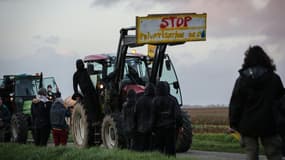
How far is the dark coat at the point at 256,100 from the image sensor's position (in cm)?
1088

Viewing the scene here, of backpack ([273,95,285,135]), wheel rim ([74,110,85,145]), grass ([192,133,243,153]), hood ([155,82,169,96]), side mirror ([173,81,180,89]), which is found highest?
side mirror ([173,81,180,89])

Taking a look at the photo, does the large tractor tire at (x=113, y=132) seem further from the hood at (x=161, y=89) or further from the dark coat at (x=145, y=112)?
the hood at (x=161, y=89)

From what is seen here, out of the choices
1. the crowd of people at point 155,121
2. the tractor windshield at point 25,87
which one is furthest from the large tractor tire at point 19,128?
the crowd of people at point 155,121

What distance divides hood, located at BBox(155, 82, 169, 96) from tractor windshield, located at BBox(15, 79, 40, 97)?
1696 centimetres

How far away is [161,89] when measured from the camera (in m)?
16.2

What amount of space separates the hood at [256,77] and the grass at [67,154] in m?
3.75

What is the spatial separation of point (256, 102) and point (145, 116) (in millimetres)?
6168

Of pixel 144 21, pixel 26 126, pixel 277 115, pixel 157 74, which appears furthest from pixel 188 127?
pixel 277 115

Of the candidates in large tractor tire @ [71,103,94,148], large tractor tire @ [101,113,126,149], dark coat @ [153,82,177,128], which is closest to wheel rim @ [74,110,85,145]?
large tractor tire @ [71,103,94,148]

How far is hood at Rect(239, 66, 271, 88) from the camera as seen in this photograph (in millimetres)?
10891

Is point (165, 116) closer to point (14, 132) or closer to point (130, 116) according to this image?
point (130, 116)

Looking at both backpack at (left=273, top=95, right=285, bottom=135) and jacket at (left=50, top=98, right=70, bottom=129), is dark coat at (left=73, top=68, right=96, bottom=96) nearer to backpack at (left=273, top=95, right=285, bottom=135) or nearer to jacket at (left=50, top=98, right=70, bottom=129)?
jacket at (left=50, top=98, right=70, bottom=129)

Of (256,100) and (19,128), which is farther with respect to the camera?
(19,128)

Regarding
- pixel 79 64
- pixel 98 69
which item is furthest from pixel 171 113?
pixel 98 69
